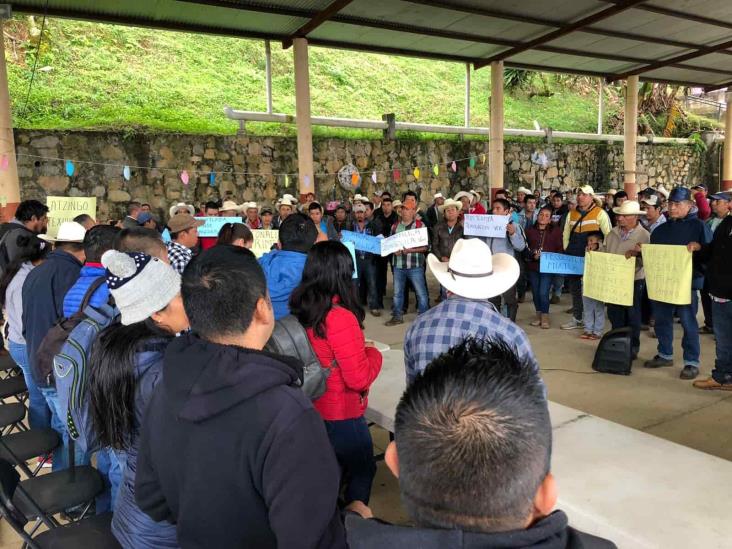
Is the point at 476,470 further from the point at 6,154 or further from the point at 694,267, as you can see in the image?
the point at 6,154

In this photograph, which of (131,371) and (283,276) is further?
(283,276)

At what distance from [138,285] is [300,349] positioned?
76 centimetres

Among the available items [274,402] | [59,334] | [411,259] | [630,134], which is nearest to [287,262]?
[59,334]

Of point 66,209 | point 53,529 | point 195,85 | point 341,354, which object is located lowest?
point 53,529

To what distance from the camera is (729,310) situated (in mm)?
4461

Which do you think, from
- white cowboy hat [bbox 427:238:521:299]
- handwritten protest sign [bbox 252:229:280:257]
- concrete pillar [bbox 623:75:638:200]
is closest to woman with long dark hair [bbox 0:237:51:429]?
white cowboy hat [bbox 427:238:521:299]

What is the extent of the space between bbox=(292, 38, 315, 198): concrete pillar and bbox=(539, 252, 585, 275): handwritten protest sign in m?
5.14

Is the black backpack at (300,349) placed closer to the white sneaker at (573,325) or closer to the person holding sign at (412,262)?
the person holding sign at (412,262)

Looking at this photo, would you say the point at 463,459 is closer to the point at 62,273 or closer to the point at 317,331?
A: the point at 317,331

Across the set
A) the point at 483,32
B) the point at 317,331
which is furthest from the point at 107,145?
the point at 317,331

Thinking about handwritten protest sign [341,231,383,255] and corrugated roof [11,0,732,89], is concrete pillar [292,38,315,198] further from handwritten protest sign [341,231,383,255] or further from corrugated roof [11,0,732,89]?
handwritten protest sign [341,231,383,255]

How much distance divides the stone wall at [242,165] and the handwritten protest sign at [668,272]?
8569mm

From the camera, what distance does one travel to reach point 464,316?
227cm

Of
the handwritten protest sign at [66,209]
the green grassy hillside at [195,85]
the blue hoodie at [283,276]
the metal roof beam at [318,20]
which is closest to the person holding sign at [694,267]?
the blue hoodie at [283,276]
